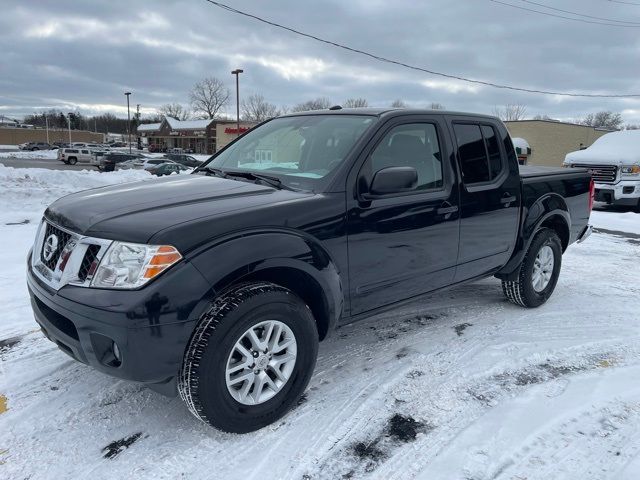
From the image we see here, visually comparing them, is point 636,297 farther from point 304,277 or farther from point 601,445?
point 304,277

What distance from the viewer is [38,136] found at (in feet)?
318

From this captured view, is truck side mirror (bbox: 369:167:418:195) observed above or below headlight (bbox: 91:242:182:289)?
above

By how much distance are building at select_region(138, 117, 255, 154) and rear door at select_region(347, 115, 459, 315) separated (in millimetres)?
63389

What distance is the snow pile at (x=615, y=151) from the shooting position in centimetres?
1282

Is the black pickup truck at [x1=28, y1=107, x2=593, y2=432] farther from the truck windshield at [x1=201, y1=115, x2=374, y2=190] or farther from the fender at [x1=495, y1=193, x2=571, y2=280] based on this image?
the fender at [x1=495, y1=193, x2=571, y2=280]

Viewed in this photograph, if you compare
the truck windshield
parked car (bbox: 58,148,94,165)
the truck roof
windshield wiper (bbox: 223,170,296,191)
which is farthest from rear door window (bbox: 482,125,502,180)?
parked car (bbox: 58,148,94,165)

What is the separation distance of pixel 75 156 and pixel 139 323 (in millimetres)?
45752

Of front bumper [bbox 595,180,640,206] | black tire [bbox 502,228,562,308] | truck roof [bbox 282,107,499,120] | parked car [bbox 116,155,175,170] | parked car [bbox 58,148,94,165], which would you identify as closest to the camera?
truck roof [bbox 282,107,499,120]

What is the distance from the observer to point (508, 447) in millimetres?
2680

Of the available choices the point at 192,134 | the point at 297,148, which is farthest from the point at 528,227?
the point at 192,134

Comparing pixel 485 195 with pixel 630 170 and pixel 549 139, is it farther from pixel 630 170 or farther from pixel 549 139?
→ pixel 549 139

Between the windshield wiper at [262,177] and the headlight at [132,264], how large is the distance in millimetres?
1006

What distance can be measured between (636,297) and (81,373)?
17.9ft

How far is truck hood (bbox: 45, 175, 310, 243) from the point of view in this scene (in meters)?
2.51
